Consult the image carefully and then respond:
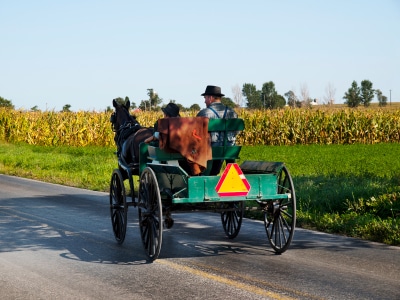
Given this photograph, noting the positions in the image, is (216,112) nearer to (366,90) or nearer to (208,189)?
(208,189)

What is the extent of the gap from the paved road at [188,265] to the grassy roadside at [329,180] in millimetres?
750

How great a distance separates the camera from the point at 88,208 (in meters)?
14.3

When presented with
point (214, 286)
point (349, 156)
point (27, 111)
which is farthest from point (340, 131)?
point (214, 286)

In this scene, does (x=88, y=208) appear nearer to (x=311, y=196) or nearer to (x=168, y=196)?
(x=311, y=196)

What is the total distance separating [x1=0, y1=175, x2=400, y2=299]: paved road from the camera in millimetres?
6898

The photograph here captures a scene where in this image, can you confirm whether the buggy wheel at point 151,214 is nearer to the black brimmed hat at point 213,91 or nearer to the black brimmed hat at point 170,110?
the black brimmed hat at point 170,110

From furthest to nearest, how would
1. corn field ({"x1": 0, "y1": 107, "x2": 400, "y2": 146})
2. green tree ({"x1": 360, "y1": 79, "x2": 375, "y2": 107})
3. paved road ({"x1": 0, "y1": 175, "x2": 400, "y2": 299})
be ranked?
1. green tree ({"x1": 360, "y1": 79, "x2": 375, "y2": 107})
2. corn field ({"x1": 0, "y1": 107, "x2": 400, "y2": 146})
3. paved road ({"x1": 0, "y1": 175, "x2": 400, "y2": 299})

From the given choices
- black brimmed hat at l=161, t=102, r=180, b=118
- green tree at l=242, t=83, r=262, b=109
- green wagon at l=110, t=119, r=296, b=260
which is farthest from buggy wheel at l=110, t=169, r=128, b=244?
green tree at l=242, t=83, r=262, b=109

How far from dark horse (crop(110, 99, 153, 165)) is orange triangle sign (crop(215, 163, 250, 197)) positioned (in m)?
2.47

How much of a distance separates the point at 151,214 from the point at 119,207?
1568 millimetres

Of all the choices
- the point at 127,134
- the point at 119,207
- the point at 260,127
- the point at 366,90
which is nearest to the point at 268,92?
the point at 366,90

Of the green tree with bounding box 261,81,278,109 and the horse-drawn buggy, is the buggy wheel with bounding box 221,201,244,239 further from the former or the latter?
the green tree with bounding box 261,81,278,109

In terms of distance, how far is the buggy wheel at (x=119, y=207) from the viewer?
9727mm

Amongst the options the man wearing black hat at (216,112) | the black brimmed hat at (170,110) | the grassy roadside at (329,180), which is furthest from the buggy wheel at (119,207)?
the grassy roadside at (329,180)
